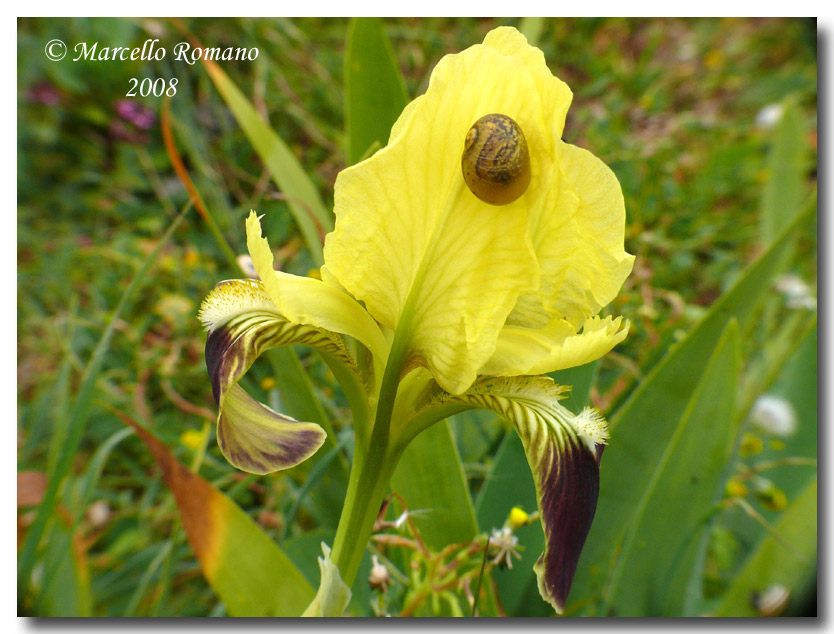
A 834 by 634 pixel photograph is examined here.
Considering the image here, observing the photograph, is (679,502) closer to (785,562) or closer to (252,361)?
(785,562)

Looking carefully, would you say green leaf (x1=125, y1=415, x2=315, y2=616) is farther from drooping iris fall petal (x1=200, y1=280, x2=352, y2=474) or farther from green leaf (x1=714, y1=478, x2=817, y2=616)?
green leaf (x1=714, y1=478, x2=817, y2=616)

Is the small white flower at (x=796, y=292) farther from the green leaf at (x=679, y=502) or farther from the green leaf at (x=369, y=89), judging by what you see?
the green leaf at (x=369, y=89)

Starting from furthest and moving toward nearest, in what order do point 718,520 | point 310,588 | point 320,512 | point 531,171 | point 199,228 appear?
point 199,228 < point 718,520 < point 320,512 < point 310,588 < point 531,171

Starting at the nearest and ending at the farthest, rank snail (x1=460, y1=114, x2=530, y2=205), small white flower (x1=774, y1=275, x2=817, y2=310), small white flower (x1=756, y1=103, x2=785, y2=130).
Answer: snail (x1=460, y1=114, x2=530, y2=205), small white flower (x1=774, y1=275, x2=817, y2=310), small white flower (x1=756, y1=103, x2=785, y2=130)

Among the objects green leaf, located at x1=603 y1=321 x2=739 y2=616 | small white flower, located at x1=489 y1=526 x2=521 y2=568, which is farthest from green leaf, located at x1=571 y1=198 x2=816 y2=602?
small white flower, located at x1=489 y1=526 x2=521 y2=568

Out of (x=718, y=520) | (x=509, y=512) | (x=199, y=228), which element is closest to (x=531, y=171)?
(x=509, y=512)

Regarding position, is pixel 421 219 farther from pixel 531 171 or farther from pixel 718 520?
pixel 718 520
